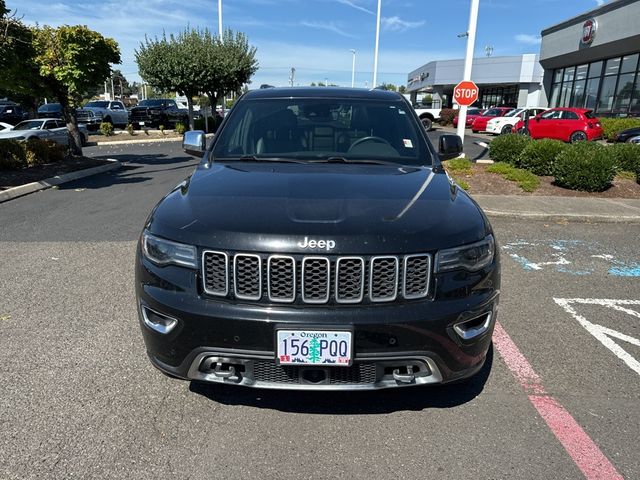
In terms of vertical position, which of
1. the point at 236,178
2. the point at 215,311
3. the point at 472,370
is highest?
the point at 236,178

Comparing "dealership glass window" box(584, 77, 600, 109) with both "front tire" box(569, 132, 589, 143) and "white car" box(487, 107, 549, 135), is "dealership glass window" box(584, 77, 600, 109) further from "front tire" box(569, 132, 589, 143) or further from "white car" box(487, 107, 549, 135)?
"front tire" box(569, 132, 589, 143)

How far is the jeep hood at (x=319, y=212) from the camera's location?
2.33m

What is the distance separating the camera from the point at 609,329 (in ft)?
13.2

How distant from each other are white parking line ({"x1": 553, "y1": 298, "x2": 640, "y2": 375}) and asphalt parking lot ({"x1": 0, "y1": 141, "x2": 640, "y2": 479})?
2 cm

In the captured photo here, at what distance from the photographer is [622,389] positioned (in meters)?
3.15

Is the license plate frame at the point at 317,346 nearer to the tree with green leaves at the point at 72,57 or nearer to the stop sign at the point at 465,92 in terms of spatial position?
the stop sign at the point at 465,92

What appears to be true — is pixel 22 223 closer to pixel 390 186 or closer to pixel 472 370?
pixel 390 186

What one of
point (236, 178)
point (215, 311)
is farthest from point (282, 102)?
point (215, 311)

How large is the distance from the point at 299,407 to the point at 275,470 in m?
0.52

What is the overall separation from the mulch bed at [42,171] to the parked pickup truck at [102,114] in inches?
580

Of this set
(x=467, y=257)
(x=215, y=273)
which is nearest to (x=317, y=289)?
(x=215, y=273)

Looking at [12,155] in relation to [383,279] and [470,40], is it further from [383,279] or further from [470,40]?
[383,279]

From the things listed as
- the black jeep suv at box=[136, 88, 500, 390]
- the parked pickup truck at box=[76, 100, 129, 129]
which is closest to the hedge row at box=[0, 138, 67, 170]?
the black jeep suv at box=[136, 88, 500, 390]

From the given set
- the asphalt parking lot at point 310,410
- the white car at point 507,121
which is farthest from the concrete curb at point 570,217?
the white car at point 507,121
